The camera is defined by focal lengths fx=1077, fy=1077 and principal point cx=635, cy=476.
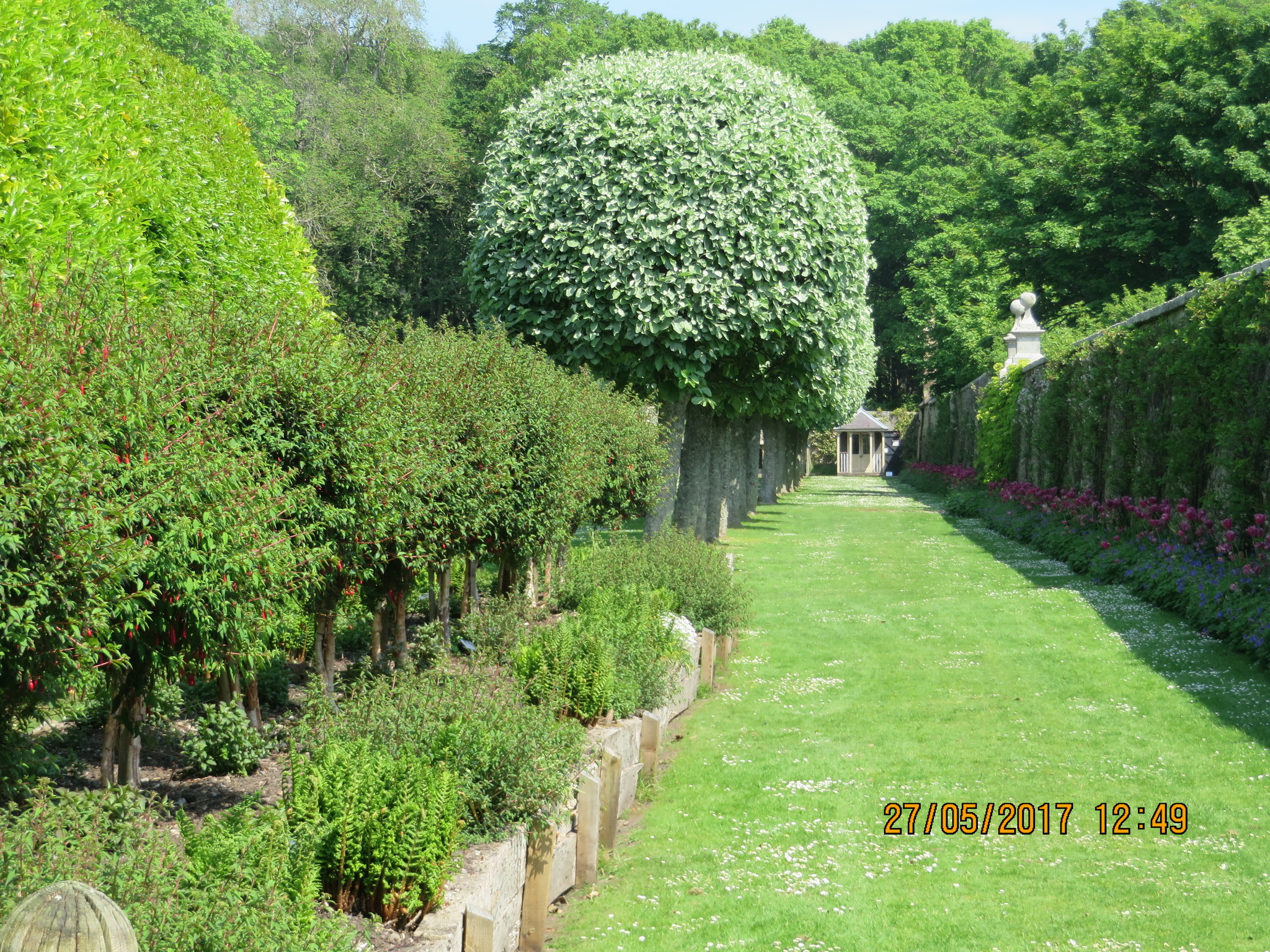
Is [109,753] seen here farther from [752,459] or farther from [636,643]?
[752,459]

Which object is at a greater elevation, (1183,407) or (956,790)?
(1183,407)

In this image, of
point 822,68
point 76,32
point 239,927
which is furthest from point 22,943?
point 822,68

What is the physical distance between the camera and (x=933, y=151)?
53.0 m

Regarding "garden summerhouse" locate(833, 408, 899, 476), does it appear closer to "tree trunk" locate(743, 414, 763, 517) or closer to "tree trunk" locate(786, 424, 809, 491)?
"tree trunk" locate(786, 424, 809, 491)

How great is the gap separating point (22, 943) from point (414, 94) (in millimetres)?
47536

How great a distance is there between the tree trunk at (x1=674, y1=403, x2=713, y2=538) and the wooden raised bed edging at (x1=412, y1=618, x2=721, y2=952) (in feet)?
37.3

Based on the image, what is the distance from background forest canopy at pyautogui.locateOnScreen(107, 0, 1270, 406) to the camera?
2989 cm

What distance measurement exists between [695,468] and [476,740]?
14165mm

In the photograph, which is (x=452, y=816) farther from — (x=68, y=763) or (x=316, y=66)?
(x=316, y=66)

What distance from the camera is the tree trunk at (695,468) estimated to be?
61.6 ft

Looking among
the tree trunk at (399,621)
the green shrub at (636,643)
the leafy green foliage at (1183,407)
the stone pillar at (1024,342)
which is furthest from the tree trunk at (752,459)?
the tree trunk at (399,621)

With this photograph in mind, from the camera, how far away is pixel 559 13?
4659 centimetres

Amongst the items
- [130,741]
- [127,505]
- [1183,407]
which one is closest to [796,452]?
[1183,407]

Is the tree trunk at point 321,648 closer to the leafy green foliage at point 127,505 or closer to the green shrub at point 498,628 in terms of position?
the green shrub at point 498,628
